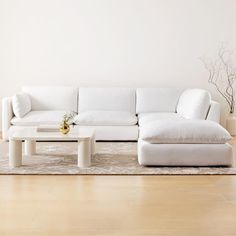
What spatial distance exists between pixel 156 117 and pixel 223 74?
175 cm

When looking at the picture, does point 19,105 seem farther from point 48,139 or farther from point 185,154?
point 185,154

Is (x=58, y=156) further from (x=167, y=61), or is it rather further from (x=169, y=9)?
(x=169, y=9)

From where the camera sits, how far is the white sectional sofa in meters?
4.12

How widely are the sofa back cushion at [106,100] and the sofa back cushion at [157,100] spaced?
122mm

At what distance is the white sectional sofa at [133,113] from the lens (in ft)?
13.5

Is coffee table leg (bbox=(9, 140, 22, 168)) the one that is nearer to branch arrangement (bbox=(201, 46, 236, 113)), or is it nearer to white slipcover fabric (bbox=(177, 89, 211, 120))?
white slipcover fabric (bbox=(177, 89, 211, 120))

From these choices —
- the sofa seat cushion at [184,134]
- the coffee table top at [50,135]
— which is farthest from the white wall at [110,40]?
the sofa seat cushion at [184,134]

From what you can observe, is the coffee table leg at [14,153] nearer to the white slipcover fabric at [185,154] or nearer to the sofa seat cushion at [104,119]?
the white slipcover fabric at [185,154]

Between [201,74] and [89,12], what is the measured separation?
2003mm

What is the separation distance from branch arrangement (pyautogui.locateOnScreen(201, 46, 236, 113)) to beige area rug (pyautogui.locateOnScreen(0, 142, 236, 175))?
2129 mm

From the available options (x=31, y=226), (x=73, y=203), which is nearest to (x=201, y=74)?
(x=73, y=203)

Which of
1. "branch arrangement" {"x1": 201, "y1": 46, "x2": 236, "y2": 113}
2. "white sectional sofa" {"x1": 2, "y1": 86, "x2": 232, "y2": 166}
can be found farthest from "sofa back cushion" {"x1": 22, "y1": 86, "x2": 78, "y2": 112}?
"branch arrangement" {"x1": 201, "y1": 46, "x2": 236, "y2": 113}

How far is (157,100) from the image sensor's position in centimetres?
606

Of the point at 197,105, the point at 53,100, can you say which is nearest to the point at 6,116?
the point at 53,100
